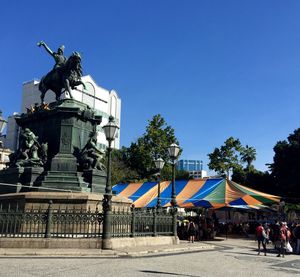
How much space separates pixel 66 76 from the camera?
20094mm

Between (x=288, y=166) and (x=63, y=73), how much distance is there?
32944mm

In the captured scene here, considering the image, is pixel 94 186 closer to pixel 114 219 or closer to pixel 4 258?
pixel 114 219

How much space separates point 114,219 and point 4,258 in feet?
14.1

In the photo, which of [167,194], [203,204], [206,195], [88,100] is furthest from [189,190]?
[88,100]

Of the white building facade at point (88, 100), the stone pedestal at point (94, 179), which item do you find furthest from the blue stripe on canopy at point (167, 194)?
the white building facade at point (88, 100)

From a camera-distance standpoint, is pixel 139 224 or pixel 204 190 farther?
pixel 204 190

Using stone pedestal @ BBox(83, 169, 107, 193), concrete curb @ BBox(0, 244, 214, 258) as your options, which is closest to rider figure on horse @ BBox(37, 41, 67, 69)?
stone pedestal @ BBox(83, 169, 107, 193)

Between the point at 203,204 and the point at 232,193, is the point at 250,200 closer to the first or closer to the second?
the point at 232,193

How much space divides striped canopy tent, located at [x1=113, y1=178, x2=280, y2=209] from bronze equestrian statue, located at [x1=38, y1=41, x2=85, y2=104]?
12.9 m

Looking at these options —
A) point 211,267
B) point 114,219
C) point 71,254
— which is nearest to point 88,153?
point 114,219

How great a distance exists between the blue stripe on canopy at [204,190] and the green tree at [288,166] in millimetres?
16682

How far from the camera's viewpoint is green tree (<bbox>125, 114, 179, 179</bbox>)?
155 feet

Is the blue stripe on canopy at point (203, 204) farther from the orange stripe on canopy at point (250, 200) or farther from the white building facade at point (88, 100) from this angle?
the white building facade at point (88, 100)

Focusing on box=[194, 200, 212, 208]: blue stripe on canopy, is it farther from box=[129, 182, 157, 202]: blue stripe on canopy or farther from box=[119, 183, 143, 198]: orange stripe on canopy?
box=[119, 183, 143, 198]: orange stripe on canopy
